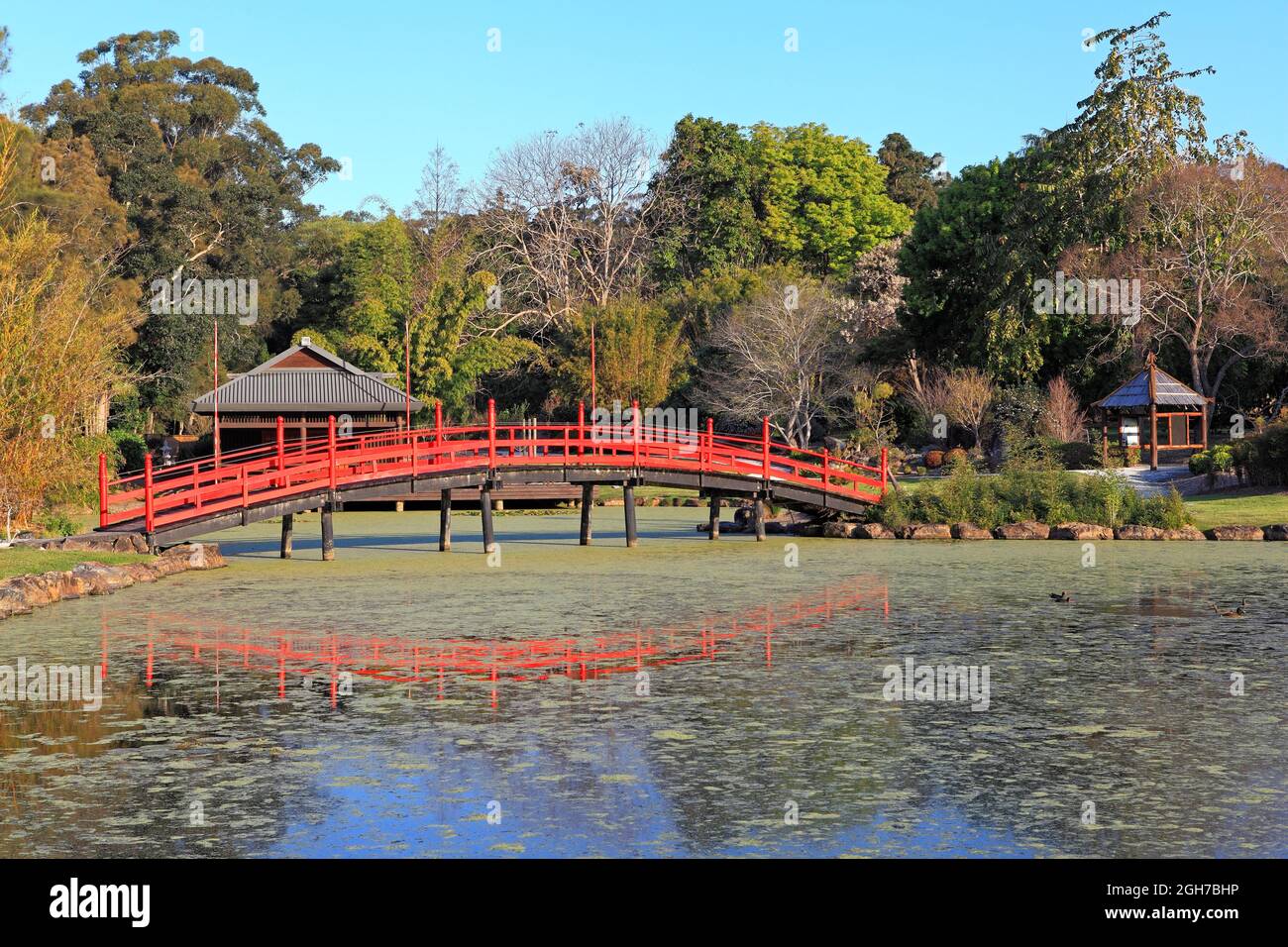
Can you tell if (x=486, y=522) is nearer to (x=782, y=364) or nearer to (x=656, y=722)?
(x=656, y=722)

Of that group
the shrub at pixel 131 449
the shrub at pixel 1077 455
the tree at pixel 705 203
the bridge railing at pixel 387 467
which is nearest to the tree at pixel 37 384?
the bridge railing at pixel 387 467

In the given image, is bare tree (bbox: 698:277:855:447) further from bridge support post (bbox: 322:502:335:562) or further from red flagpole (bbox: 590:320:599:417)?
bridge support post (bbox: 322:502:335:562)

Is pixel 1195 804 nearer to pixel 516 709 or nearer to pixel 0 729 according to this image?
pixel 516 709

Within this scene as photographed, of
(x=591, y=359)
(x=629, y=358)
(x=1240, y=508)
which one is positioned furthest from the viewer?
(x=629, y=358)

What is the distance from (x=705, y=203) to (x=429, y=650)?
5454cm

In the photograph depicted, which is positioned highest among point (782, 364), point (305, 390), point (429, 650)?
point (782, 364)

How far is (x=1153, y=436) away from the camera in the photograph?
140ft

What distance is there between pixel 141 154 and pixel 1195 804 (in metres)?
65.6

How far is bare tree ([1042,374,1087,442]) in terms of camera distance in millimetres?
47750

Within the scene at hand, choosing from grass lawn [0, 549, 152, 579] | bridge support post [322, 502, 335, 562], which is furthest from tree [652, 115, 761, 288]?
grass lawn [0, 549, 152, 579]

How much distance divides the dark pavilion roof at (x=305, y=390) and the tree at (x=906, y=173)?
38.3 metres

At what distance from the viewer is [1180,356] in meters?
50.4

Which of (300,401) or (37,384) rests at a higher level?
(300,401)

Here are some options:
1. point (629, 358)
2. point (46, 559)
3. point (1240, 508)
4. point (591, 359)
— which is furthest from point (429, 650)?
point (629, 358)
